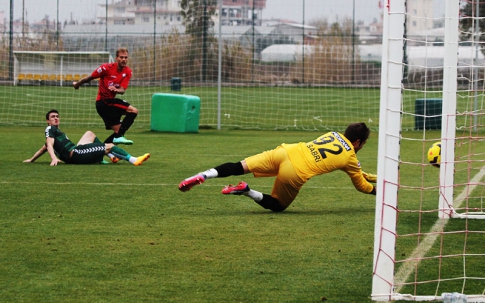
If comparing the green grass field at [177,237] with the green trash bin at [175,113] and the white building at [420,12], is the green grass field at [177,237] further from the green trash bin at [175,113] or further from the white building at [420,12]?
the green trash bin at [175,113]

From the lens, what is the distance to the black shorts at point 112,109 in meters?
14.0

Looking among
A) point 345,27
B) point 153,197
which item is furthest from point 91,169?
point 345,27

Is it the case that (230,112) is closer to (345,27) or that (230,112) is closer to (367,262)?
(345,27)

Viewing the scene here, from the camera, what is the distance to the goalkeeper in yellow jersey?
7824 millimetres

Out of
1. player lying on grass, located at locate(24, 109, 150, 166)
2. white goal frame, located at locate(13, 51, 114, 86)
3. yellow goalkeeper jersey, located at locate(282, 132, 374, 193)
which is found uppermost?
white goal frame, located at locate(13, 51, 114, 86)

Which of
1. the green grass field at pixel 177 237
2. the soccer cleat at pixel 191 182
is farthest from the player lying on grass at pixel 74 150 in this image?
the soccer cleat at pixel 191 182

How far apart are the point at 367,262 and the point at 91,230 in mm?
2511

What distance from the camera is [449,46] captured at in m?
7.58

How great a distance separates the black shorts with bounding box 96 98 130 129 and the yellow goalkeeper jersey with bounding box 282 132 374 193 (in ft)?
21.7

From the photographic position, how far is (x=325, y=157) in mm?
7840

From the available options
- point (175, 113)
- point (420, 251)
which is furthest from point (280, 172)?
point (175, 113)

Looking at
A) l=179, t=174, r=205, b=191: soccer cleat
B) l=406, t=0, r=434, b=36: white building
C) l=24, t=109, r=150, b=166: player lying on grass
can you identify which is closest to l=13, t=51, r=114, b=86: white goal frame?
l=406, t=0, r=434, b=36: white building

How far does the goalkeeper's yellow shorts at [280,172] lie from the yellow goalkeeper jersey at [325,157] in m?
0.06

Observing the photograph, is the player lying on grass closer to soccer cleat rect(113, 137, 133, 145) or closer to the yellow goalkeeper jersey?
soccer cleat rect(113, 137, 133, 145)
